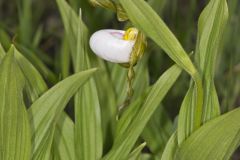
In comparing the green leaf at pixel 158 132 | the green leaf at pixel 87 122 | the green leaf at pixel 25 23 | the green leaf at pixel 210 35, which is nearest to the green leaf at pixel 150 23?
the green leaf at pixel 210 35

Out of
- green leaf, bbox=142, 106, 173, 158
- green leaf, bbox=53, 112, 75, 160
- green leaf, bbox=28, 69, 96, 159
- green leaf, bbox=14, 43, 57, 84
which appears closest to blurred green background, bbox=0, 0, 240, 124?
green leaf, bbox=14, 43, 57, 84

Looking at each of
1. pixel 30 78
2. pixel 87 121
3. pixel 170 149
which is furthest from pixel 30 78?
pixel 170 149

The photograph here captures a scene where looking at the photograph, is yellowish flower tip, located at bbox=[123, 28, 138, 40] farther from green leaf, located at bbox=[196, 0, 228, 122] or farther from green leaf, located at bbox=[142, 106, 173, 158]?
green leaf, located at bbox=[142, 106, 173, 158]

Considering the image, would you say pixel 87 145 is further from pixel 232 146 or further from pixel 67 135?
pixel 232 146

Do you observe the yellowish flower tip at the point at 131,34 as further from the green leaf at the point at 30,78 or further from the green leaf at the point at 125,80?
the green leaf at the point at 125,80

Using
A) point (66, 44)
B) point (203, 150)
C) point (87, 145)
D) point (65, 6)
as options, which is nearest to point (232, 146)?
point (203, 150)

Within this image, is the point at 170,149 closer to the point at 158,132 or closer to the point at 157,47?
the point at 158,132
